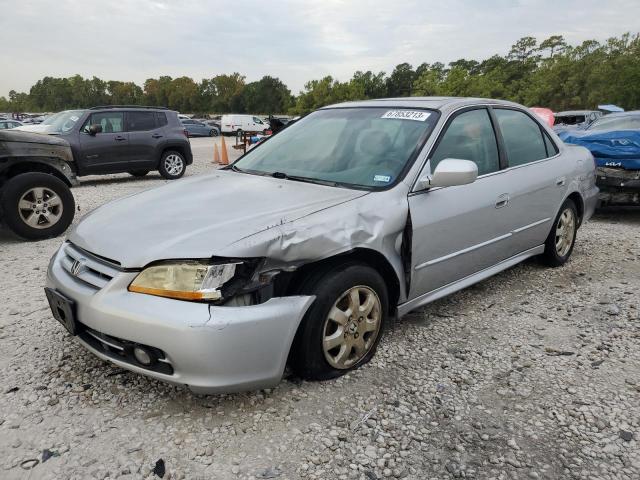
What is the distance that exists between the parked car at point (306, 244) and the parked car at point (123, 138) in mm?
7388

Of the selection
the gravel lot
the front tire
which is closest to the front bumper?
the gravel lot

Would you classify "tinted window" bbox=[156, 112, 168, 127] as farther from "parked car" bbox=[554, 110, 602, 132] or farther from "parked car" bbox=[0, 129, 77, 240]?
"parked car" bbox=[554, 110, 602, 132]

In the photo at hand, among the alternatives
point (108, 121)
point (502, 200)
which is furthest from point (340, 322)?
point (108, 121)

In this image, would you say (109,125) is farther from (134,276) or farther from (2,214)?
(134,276)

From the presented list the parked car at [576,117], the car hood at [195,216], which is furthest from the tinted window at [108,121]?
the parked car at [576,117]

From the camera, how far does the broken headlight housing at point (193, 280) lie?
208 cm

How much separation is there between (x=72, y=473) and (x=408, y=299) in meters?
1.94

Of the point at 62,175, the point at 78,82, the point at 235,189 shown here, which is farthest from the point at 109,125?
the point at 78,82

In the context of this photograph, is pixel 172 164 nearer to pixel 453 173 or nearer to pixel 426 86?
pixel 453 173

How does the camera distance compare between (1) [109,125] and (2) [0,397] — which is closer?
(2) [0,397]

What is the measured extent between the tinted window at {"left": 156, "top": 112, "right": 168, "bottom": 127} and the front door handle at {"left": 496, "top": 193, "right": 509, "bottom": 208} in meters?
9.28

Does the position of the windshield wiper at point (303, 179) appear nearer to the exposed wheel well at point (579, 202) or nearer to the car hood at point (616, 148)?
the exposed wheel well at point (579, 202)

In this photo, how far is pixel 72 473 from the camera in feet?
6.35

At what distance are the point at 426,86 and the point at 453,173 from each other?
56967 millimetres
